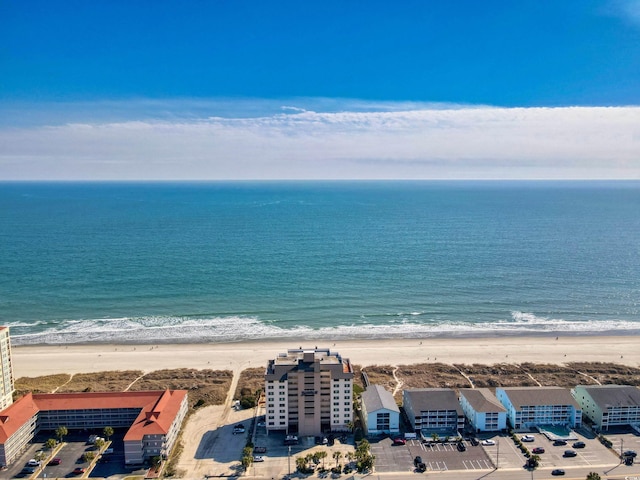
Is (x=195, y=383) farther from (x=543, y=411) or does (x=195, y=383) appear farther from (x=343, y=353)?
(x=543, y=411)

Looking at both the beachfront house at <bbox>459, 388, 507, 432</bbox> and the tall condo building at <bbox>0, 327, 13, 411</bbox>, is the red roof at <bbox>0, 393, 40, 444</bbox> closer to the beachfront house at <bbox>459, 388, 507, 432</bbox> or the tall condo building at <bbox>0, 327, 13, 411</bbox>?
the tall condo building at <bbox>0, 327, 13, 411</bbox>

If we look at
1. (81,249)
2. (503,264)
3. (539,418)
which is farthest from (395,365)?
(81,249)

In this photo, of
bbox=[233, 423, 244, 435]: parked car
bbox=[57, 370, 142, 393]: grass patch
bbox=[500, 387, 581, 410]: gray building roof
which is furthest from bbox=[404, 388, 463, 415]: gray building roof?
bbox=[57, 370, 142, 393]: grass patch

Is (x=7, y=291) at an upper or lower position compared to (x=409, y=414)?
upper

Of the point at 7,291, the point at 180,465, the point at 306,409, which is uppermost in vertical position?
the point at 7,291

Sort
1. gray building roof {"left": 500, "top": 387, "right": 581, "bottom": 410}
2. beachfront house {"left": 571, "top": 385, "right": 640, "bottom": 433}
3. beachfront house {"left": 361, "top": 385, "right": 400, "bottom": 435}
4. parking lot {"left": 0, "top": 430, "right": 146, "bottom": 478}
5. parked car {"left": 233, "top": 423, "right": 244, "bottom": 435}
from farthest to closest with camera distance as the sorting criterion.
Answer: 1. gray building roof {"left": 500, "top": 387, "right": 581, "bottom": 410}
2. beachfront house {"left": 571, "top": 385, "right": 640, "bottom": 433}
3. parked car {"left": 233, "top": 423, "right": 244, "bottom": 435}
4. beachfront house {"left": 361, "top": 385, "right": 400, "bottom": 435}
5. parking lot {"left": 0, "top": 430, "right": 146, "bottom": 478}

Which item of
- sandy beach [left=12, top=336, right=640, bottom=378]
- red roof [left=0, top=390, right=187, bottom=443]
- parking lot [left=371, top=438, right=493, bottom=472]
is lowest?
parking lot [left=371, top=438, right=493, bottom=472]

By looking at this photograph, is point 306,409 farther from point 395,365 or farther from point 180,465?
point 395,365
